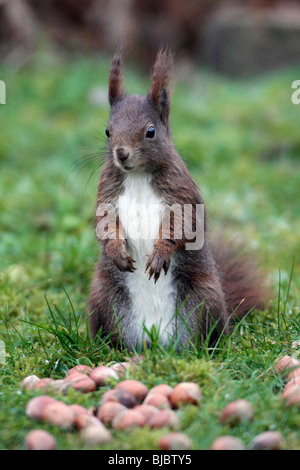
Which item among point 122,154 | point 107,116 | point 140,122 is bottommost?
point 122,154

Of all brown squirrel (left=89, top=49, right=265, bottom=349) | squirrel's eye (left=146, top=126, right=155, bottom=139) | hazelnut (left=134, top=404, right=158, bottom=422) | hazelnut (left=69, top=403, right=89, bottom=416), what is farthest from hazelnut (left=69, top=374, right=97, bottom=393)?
squirrel's eye (left=146, top=126, right=155, bottom=139)

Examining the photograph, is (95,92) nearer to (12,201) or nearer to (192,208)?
(12,201)

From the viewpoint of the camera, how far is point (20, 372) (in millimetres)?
2354

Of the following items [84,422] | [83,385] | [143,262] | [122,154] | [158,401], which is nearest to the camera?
[84,422]

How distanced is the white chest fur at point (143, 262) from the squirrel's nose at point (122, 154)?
13 centimetres

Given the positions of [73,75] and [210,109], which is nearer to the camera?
[210,109]

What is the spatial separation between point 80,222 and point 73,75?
4.41 metres

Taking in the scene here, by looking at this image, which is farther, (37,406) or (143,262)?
(143,262)

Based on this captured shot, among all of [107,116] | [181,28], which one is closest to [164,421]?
[107,116]

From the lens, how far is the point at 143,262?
263 cm

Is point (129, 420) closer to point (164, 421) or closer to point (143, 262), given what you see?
point (164, 421)

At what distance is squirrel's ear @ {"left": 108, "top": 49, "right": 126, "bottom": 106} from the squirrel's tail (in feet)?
3.06

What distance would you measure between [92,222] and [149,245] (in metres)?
1.85

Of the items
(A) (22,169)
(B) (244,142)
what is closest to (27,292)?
(A) (22,169)
